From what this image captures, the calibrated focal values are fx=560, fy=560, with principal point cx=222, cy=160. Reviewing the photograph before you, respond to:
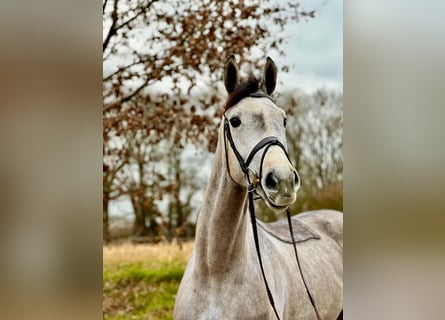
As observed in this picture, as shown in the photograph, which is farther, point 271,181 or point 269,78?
point 269,78

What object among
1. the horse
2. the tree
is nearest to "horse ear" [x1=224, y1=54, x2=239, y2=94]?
the horse

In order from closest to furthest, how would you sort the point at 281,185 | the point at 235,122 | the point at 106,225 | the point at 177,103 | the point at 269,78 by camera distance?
1. the point at 281,185
2. the point at 235,122
3. the point at 269,78
4. the point at 106,225
5. the point at 177,103

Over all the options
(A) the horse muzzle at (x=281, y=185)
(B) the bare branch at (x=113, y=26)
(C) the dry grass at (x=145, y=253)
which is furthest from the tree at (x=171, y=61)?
(A) the horse muzzle at (x=281, y=185)

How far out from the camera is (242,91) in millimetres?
1776

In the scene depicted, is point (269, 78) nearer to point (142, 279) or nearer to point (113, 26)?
point (113, 26)

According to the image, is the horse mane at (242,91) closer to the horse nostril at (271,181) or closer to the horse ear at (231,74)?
the horse ear at (231,74)

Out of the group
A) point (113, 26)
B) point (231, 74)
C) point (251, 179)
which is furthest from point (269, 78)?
point (113, 26)

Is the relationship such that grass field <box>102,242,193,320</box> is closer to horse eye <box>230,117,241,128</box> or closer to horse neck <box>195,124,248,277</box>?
horse neck <box>195,124,248,277</box>

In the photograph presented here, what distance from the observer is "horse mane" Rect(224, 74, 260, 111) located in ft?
5.82

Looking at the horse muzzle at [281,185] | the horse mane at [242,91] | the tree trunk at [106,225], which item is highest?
the horse mane at [242,91]

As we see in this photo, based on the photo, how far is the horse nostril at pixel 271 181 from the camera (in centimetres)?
161

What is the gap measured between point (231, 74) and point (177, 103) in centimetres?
60
